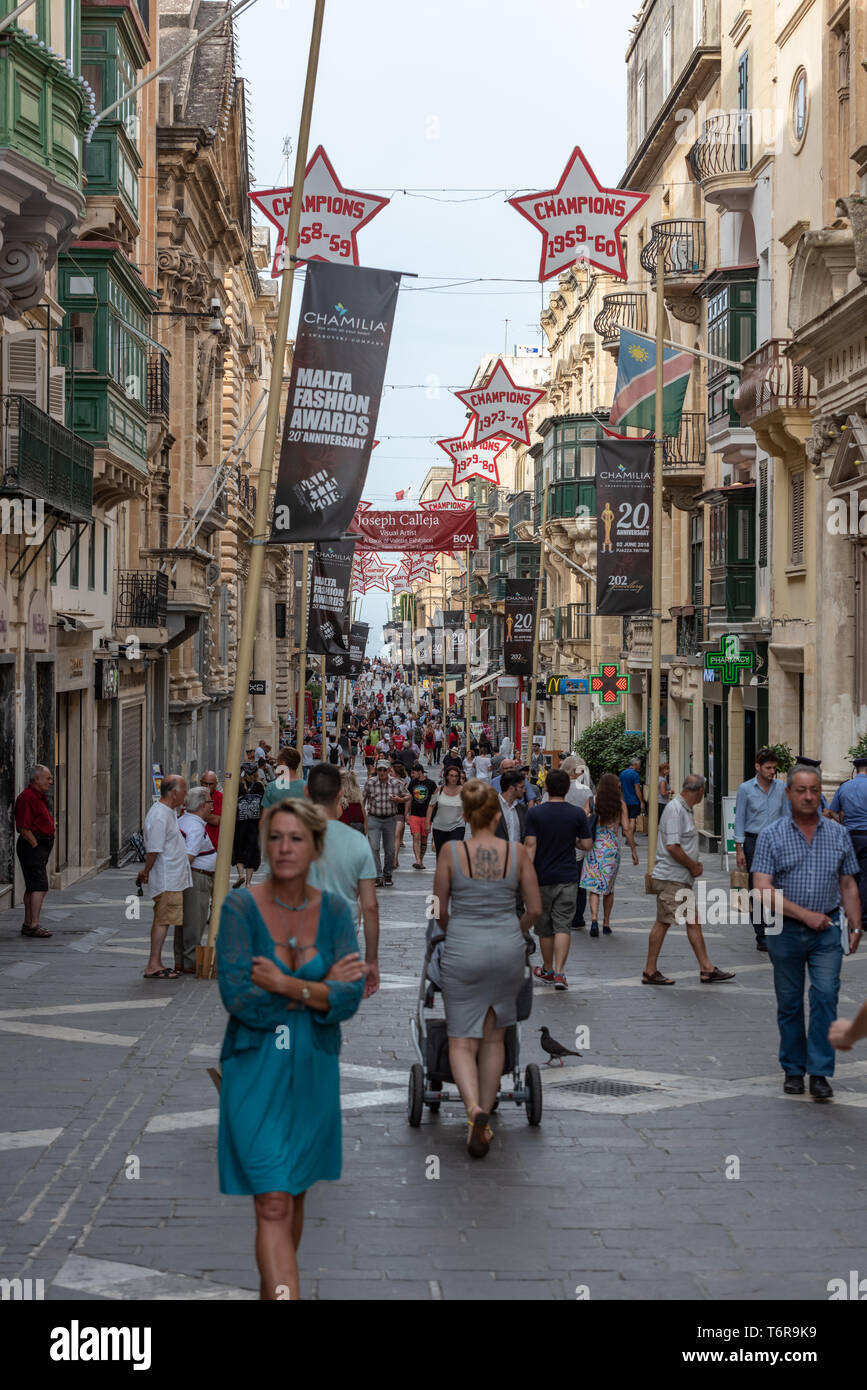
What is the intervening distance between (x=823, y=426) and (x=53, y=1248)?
19.4m

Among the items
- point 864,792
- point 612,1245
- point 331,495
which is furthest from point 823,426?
point 612,1245

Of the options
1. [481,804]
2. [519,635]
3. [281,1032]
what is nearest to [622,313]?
[519,635]

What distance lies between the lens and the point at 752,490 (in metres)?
33.5

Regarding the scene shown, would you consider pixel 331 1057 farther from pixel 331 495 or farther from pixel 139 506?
pixel 139 506

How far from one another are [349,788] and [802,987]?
8430 millimetres

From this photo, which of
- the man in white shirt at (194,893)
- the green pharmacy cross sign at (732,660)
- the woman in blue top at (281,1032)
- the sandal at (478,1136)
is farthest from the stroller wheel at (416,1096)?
the green pharmacy cross sign at (732,660)

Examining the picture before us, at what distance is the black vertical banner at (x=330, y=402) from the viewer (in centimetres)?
1558

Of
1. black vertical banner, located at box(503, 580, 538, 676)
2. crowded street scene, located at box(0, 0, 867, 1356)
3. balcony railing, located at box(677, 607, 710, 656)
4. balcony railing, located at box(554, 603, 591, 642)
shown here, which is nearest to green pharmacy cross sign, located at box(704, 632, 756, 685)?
crowded street scene, located at box(0, 0, 867, 1356)

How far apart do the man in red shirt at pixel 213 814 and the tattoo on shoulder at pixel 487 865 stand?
23.1 ft

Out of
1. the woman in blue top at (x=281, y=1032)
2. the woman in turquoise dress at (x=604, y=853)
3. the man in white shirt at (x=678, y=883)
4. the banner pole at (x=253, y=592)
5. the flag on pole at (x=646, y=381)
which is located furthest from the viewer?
the flag on pole at (x=646, y=381)

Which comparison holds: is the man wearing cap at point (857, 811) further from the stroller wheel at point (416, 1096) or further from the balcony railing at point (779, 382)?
the balcony railing at point (779, 382)

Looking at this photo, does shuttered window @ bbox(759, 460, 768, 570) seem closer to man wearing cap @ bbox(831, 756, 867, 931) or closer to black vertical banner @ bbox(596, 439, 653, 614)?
black vertical banner @ bbox(596, 439, 653, 614)

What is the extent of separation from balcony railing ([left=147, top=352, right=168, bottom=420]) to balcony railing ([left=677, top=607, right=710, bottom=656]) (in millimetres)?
11580

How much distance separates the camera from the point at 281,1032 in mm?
5707
